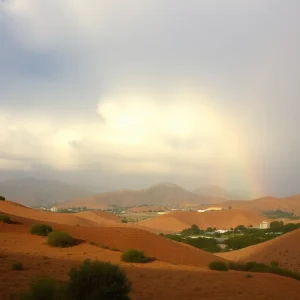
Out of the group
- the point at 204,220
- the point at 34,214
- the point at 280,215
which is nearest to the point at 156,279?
the point at 34,214

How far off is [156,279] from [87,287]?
24.8 ft

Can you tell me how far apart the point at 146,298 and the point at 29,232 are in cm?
1948

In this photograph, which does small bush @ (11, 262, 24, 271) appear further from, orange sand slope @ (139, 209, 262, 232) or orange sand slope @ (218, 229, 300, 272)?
orange sand slope @ (139, 209, 262, 232)

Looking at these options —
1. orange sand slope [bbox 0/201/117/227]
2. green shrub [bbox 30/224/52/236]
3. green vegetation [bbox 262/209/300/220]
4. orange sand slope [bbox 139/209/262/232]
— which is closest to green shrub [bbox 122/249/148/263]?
green shrub [bbox 30/224/52/236]

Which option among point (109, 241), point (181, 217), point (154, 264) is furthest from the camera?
point (181, 217)

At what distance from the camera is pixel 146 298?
47.6 ft

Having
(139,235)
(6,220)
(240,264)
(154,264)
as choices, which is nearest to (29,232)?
(6,220)

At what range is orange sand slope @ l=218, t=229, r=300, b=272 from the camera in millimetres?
42188

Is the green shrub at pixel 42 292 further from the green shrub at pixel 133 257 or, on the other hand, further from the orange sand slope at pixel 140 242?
the orange sand slope at pixel 140 242

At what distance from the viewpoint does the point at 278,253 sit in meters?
45.2

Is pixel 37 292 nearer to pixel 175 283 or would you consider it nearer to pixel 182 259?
pixel 175 283

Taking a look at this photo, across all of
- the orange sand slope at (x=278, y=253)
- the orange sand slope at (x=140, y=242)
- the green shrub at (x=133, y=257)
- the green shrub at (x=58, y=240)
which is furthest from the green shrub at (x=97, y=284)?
the orange sand slope at (x=278, y=253)

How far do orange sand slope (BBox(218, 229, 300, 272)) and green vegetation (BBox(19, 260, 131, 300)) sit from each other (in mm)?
32526

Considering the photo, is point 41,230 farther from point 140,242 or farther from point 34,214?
point 34,214
